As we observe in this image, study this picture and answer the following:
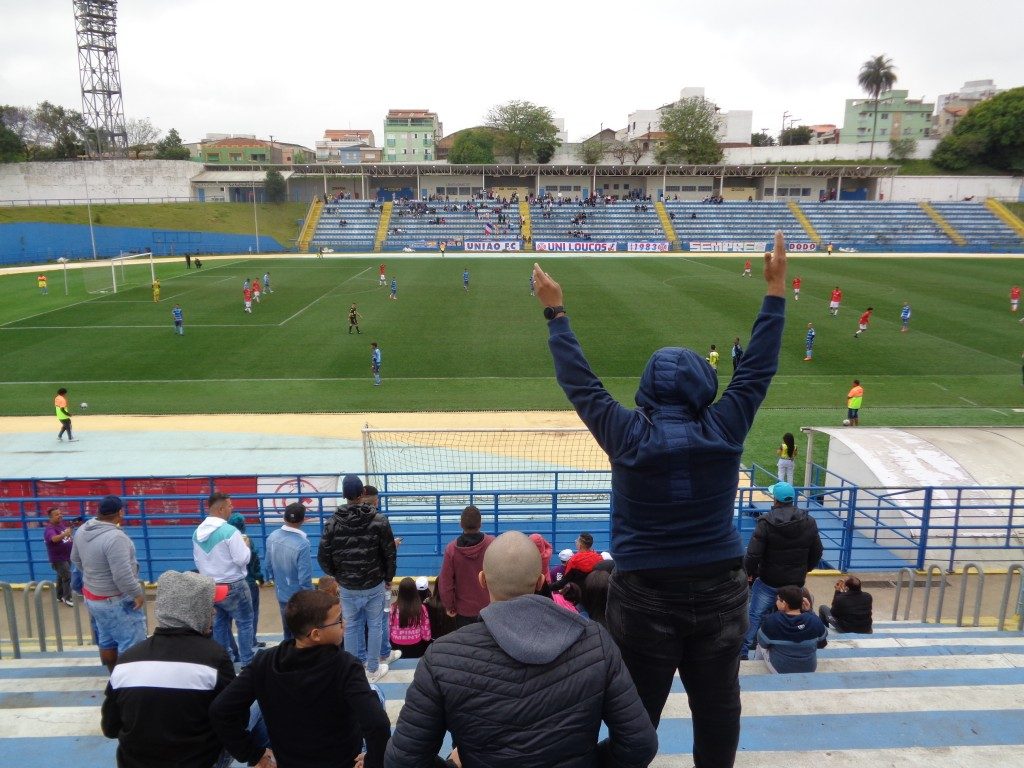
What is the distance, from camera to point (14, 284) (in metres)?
44.2

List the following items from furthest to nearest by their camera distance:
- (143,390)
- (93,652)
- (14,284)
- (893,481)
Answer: (14,284) < (143,390) < (893,481) < (93,652)

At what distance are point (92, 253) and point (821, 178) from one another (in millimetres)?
80827

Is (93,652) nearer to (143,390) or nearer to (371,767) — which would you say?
(371,767)

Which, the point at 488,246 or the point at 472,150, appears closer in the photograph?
the point at 488,246

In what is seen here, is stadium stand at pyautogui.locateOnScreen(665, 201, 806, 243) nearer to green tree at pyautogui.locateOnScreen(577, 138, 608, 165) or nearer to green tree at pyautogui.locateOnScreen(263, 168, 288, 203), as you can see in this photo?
green tree at pyautogui.locateOnScreen(577, 138, 608, 165)

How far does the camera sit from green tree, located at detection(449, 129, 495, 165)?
9388 cm

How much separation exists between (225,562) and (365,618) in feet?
4.02

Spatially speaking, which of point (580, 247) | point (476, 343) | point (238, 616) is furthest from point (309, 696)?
point (580, 247)

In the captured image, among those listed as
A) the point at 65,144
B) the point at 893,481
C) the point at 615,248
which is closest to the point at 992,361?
the point at 893,481

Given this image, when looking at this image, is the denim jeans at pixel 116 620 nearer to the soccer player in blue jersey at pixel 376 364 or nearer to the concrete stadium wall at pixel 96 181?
the soccer player in blue jersey at pixel 376 364

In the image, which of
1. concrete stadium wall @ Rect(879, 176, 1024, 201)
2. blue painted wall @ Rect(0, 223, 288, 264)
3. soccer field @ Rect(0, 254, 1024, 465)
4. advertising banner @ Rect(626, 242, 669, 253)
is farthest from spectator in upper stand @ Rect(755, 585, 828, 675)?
concrete stadium wall @ Rect(879, 176, 1024, 201)

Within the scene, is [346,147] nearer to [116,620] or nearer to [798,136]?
[798,136]

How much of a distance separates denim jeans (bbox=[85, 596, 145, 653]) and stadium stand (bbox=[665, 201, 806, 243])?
216 feet

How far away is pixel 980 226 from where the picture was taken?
69938 mm
